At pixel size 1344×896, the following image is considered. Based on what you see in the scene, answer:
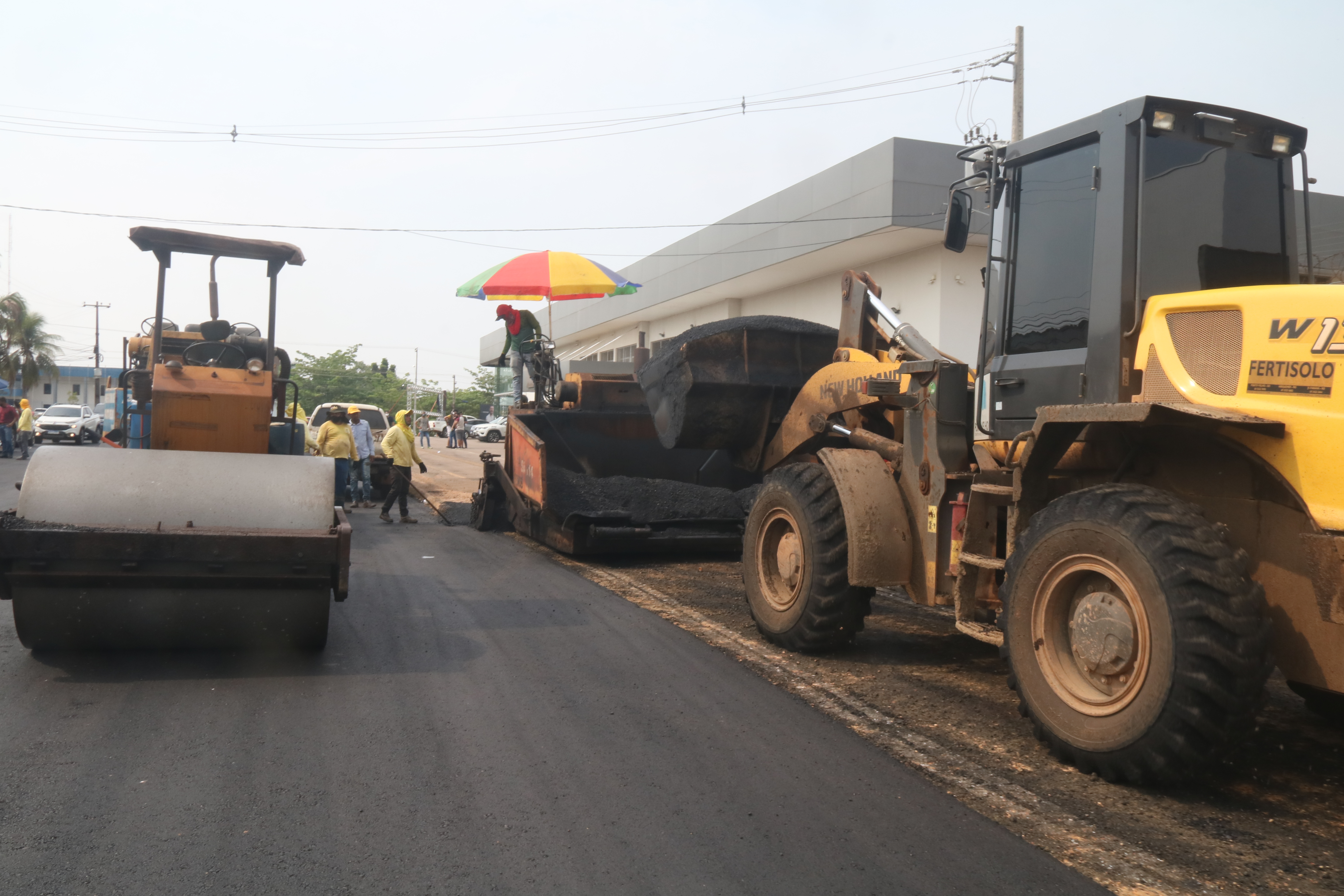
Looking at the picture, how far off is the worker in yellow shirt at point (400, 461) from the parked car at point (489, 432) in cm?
3986

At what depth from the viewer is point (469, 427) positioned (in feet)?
210

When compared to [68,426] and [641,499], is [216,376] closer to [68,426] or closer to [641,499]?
[641,499]

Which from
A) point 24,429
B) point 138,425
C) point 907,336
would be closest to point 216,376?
point 138,425

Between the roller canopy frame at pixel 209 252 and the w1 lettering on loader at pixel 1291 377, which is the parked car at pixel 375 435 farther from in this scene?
the w1 lettering on loader at pixel 1291 377

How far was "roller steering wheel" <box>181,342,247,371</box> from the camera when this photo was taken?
756cm

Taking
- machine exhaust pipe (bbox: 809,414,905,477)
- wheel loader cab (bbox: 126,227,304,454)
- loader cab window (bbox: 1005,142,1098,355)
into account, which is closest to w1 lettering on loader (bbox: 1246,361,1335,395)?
loader cab window (bbox: 1005,142,1098,355)

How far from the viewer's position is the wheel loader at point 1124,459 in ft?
12.7

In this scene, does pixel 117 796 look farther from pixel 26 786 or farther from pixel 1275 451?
pixel 1275 451

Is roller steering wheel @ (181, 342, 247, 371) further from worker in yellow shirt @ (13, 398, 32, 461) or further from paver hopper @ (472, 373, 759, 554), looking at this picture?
worker in yellow shirt @ (13, 398, 32, 461)

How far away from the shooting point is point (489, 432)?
56719 millimetres

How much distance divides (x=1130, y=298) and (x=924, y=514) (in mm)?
1758

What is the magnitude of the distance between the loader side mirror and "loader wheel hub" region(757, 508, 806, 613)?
200cm

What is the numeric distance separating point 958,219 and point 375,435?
16192mm

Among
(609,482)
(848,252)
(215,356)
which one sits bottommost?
(609,482)
